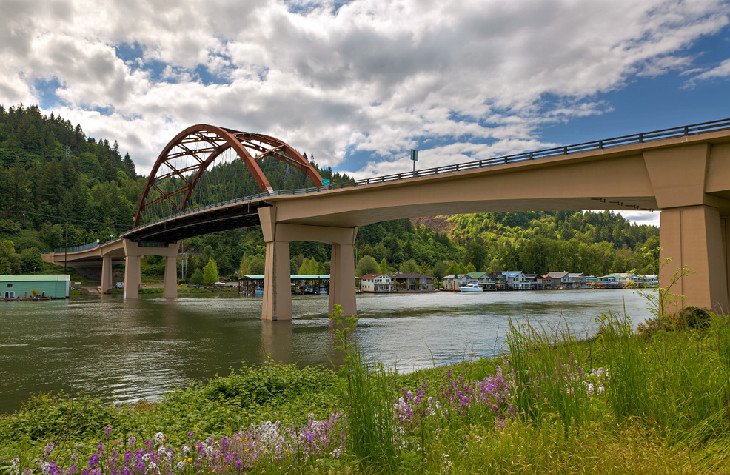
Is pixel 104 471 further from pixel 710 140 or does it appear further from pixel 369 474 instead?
pixel 710 140

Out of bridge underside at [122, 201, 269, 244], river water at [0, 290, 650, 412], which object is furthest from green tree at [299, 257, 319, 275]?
river water at [0, 290, 650, 412]

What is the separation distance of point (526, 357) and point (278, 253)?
44642 millimetres

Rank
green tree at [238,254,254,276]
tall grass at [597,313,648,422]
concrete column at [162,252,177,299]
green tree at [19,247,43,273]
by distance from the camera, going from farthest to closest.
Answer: green tree at [238,254,254,276] → green tree at [19,247,43,273] → concrete column at [162,252,177,299] → tall grass at [597,313,648,422]

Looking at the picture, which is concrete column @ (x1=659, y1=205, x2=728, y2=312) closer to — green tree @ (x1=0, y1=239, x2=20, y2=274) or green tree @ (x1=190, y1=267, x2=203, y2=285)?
green tree @ (x1=190, y1=267, x2=203, y2=285)

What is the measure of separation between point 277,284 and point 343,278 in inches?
280

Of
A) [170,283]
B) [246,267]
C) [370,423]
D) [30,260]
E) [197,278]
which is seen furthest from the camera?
[246,267]

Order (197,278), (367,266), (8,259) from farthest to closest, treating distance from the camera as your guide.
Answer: (367,266) < (197,278) < (8,259)

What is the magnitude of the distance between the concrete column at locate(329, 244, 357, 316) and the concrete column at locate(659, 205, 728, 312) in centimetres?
3251

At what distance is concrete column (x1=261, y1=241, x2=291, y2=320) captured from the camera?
50.1m

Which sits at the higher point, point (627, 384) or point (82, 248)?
point (82, 248)

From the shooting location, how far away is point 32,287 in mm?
92812

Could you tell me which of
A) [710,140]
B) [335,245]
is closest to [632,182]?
[710,140]

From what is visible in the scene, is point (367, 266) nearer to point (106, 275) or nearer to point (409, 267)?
point (409, 267)

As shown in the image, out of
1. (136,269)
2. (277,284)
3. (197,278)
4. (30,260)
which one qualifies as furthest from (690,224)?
(30,260)
